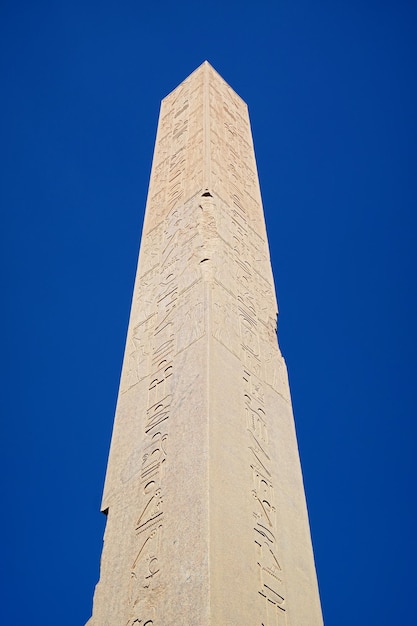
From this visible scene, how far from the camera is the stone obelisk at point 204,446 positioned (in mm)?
3289

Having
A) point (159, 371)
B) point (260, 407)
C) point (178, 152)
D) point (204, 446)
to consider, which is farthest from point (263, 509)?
point (178, 152)

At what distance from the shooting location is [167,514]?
3.58m

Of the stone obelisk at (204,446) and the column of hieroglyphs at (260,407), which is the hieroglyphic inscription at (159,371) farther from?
the column of hieroglyphs at (260,407)

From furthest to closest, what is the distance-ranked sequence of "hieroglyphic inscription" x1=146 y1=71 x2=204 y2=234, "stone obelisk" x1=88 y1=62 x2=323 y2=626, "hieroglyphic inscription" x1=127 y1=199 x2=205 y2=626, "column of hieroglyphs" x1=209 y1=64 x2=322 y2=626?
1. "hieroglyphic inscription" x1=146 y1=71 x2=204 y2=234
2. "column of hieroglyphs" x1=209 y1=64 x2=322 y2=626
3. "hieroglyphic inscription" x1=127 y1=199 x2=205 y2=626
4. "stone obelisk" x1=88 y1=62 x2=323 y2=626

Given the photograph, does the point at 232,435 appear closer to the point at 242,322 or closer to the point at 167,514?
the point at 167,514

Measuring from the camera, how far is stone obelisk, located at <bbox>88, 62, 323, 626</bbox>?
3.29 m

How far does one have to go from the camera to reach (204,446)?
3.68 meters

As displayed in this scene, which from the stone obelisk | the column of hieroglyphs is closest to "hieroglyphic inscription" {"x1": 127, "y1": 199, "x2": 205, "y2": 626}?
the stone obelisk

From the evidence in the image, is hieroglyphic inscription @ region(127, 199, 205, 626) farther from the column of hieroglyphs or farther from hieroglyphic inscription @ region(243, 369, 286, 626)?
hieroglyphic inscription @ region(243, 369, 286, 626)

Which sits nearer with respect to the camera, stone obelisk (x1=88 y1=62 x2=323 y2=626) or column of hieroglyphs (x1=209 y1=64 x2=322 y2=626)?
stone obelisk (x1=88 y1=62 x2=323 y2=626)

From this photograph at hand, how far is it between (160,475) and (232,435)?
0.42 metres

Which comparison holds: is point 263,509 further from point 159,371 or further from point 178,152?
point 178,152

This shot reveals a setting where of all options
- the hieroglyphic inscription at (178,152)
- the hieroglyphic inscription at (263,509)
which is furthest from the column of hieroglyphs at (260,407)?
the hieroglyphic inscription at (178,152)

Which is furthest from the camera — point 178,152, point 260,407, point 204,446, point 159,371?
point 178,152
